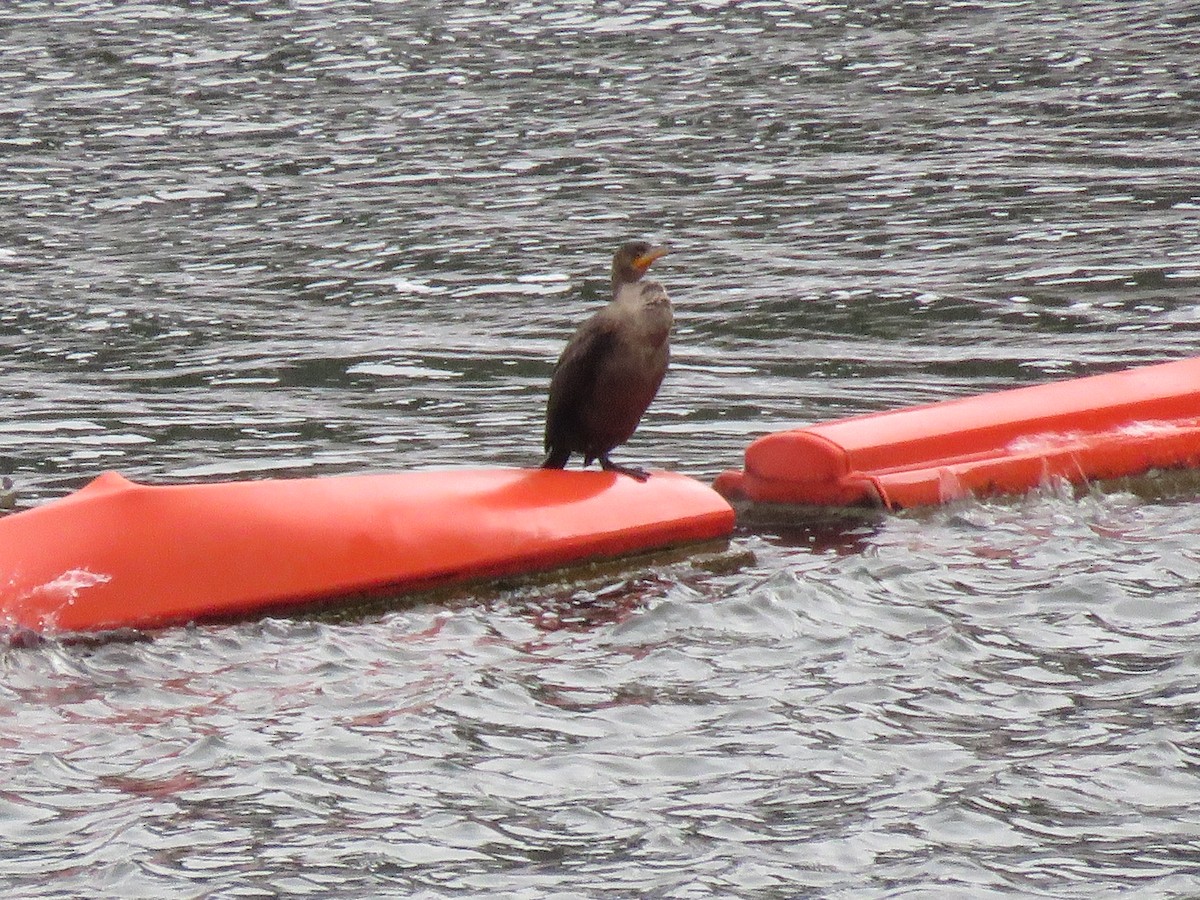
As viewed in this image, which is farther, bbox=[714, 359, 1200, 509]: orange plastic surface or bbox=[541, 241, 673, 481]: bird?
bbox=[714, 359, 1200, 509]: orange plastic surface

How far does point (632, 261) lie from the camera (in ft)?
30.9

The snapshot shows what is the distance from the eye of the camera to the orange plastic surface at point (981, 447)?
1021 cm

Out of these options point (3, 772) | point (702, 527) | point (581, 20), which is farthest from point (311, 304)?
point (581, 20)

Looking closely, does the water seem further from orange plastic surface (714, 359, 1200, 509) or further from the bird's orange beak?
the bird's orange beak

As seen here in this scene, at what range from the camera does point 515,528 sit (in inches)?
364

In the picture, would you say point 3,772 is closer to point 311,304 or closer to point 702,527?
point 702,527

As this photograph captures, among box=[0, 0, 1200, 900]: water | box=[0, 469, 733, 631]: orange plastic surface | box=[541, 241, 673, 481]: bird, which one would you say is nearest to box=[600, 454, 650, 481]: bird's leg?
box=[0, 469, 733, 631]: orange plastic surface

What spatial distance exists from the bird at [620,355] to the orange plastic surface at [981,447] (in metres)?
0.94

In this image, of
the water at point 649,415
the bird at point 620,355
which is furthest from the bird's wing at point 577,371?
the water at point 649,415

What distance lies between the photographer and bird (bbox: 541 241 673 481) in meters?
9.41

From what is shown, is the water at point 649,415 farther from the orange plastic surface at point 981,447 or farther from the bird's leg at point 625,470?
the bird's leg at point 625,470

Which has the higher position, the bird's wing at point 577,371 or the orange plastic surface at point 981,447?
the bird's wing at point 577,371

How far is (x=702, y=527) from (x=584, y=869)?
3.47 meters

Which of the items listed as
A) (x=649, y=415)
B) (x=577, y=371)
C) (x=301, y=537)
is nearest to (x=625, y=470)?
(x=577, y=371)
